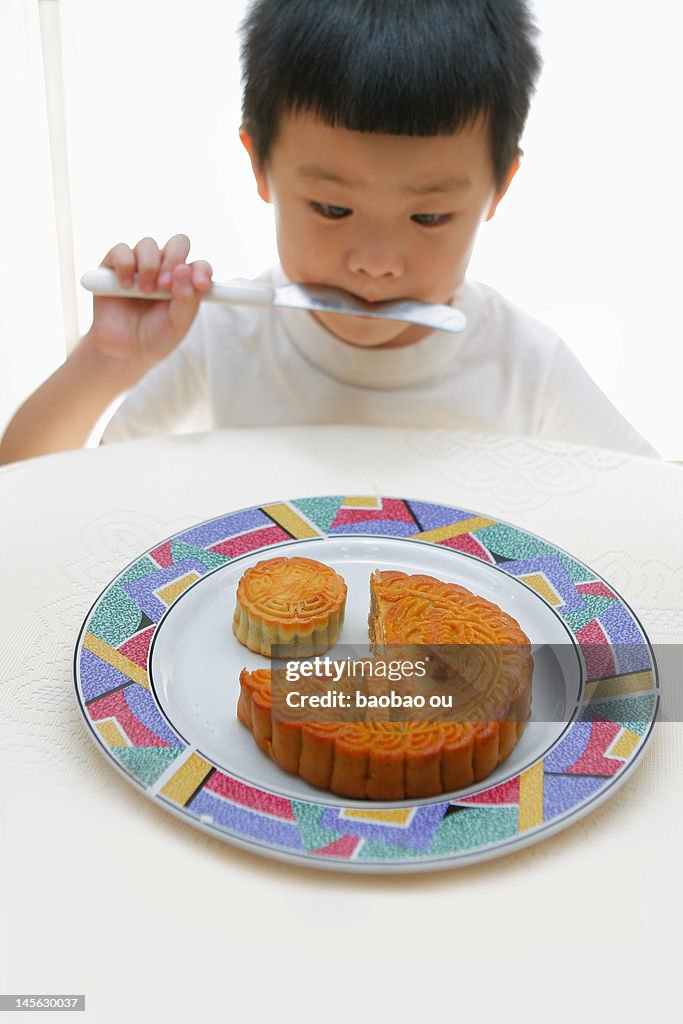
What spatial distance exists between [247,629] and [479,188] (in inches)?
23.0

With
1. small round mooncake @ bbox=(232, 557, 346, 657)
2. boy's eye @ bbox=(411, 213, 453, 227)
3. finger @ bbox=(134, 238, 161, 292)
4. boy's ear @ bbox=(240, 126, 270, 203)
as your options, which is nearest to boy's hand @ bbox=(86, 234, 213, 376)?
finger @ bbox=(134, 238, 161, 292)

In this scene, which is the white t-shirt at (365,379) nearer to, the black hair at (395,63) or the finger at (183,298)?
the finger at (183,298)

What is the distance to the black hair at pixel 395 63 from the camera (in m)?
0.91

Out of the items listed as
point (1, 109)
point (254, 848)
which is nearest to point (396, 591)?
point (254, 848)

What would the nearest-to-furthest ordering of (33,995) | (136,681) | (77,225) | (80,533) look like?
1. (33,995)
2. (136,681)
3. (80,533)
4. (77,225)

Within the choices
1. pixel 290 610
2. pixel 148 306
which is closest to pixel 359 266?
pixel 148 306

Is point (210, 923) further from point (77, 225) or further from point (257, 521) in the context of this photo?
point (77, 225)

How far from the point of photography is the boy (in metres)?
0.93

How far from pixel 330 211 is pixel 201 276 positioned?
0.52 ft

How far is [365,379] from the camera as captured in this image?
4.26ft

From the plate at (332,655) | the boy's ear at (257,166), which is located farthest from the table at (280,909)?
the boy's ear at (257,166)

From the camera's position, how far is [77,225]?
2162 millimetres

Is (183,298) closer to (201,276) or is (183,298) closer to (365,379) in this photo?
(201,276)

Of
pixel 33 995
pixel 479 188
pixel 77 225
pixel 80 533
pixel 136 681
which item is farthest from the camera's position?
pixel 77 225
